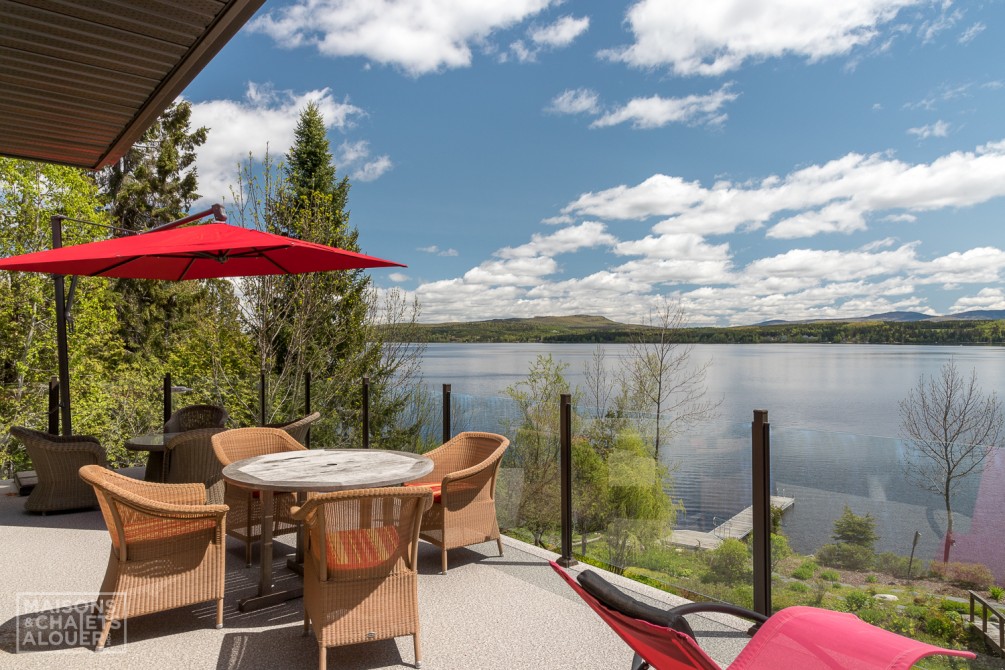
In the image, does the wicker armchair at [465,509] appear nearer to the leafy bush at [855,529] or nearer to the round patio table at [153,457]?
the leafy bush at [855,529]

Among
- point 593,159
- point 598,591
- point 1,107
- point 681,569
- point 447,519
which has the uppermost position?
point 593,159

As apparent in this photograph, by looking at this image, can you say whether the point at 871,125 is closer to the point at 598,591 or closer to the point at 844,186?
the point at 844,186

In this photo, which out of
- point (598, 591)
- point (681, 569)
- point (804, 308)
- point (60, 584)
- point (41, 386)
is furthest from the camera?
point (804, 308)

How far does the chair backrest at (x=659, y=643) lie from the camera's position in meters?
1.47

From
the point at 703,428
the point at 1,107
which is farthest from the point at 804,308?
the point at 1,107

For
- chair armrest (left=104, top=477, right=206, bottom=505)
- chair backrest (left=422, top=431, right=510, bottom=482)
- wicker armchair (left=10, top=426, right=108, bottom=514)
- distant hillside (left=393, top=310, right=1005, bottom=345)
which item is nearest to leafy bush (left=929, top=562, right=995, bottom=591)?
chair backrest (left=422, top=431, right=510, bottom=482)

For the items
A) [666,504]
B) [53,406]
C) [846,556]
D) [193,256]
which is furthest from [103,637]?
[53,406]

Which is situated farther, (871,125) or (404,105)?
(871,125)

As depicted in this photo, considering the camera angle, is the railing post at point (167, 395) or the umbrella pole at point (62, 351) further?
the railing post at point (167, 395)

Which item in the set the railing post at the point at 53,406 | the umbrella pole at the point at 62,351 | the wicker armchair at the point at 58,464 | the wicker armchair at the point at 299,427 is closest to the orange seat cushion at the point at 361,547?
the wicker armchair at the point at 299,427

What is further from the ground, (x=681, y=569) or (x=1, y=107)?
(x=1, y=107)

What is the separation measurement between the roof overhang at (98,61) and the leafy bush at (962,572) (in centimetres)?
475

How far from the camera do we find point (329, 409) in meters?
12.7

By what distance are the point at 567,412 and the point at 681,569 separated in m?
1.30
